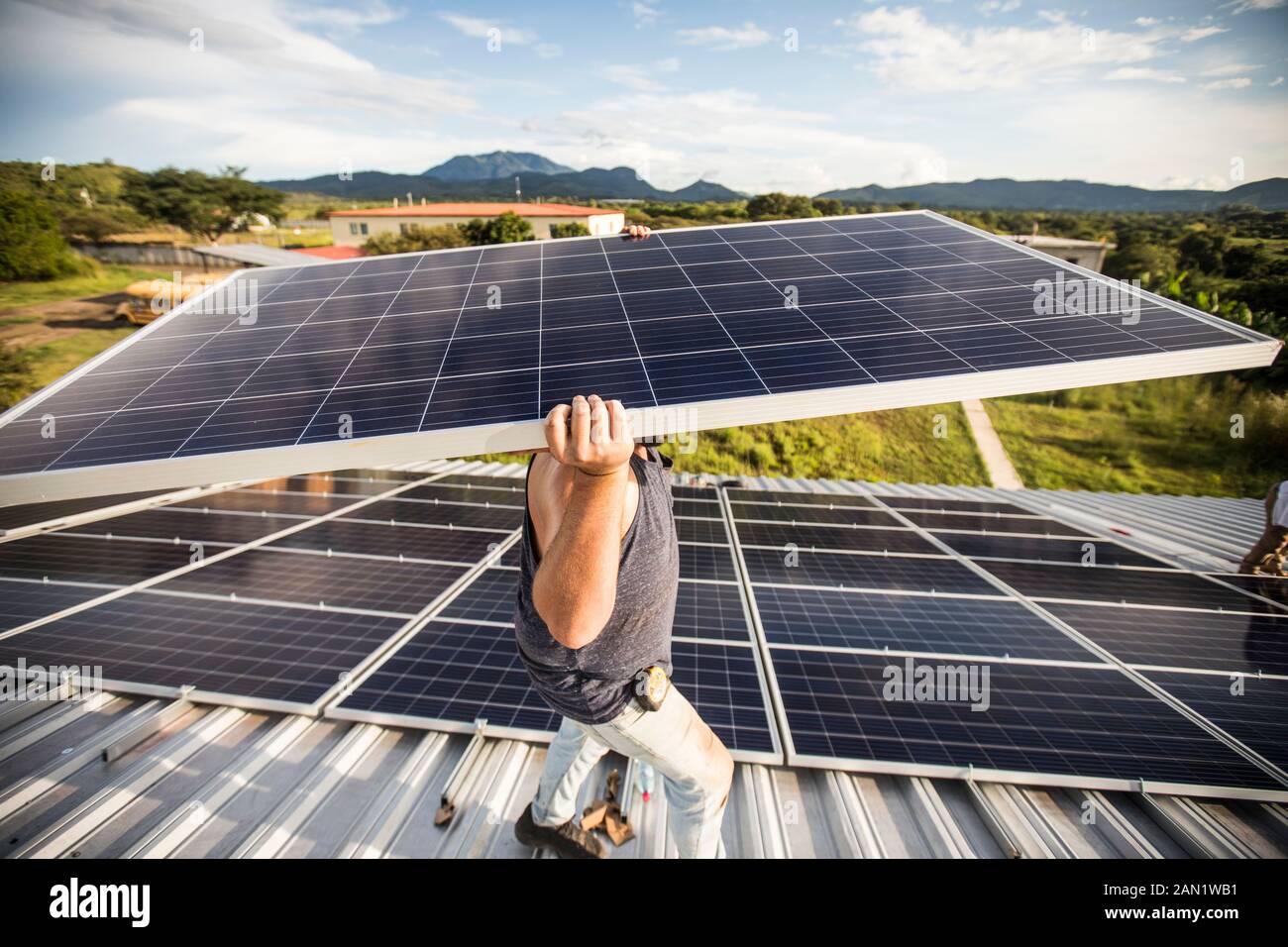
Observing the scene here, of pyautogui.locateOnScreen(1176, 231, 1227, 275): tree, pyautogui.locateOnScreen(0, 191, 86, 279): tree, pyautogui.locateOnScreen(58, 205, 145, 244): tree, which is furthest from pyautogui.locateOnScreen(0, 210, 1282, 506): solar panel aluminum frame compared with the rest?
pyautogui.locateOnScreen(58, 205, 145, 244): tree

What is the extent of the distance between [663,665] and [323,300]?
687 cm

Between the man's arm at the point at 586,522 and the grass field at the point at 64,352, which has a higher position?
the grass field at the point at 64,352

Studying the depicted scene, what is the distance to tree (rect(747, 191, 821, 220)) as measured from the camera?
161 feet

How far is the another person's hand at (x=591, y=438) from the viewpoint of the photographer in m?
1.94

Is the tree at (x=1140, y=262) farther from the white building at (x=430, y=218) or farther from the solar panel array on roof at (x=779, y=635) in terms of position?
the solar panel array on roof at (x=779, y=635)

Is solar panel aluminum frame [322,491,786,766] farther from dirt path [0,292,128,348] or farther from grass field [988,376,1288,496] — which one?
dirt path [0,292,128,348]

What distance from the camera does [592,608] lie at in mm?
2131

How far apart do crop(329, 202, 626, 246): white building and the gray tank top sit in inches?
2355

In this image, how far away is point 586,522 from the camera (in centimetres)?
208

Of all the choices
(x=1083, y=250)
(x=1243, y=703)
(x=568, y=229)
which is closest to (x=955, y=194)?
(x=1083, y=250)

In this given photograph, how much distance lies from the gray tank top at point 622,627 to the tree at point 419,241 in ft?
174

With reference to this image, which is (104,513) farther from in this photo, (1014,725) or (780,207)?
(780,207)

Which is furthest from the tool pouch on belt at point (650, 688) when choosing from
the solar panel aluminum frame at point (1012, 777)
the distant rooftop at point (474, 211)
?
the distant rooftop at point (474, 211)
